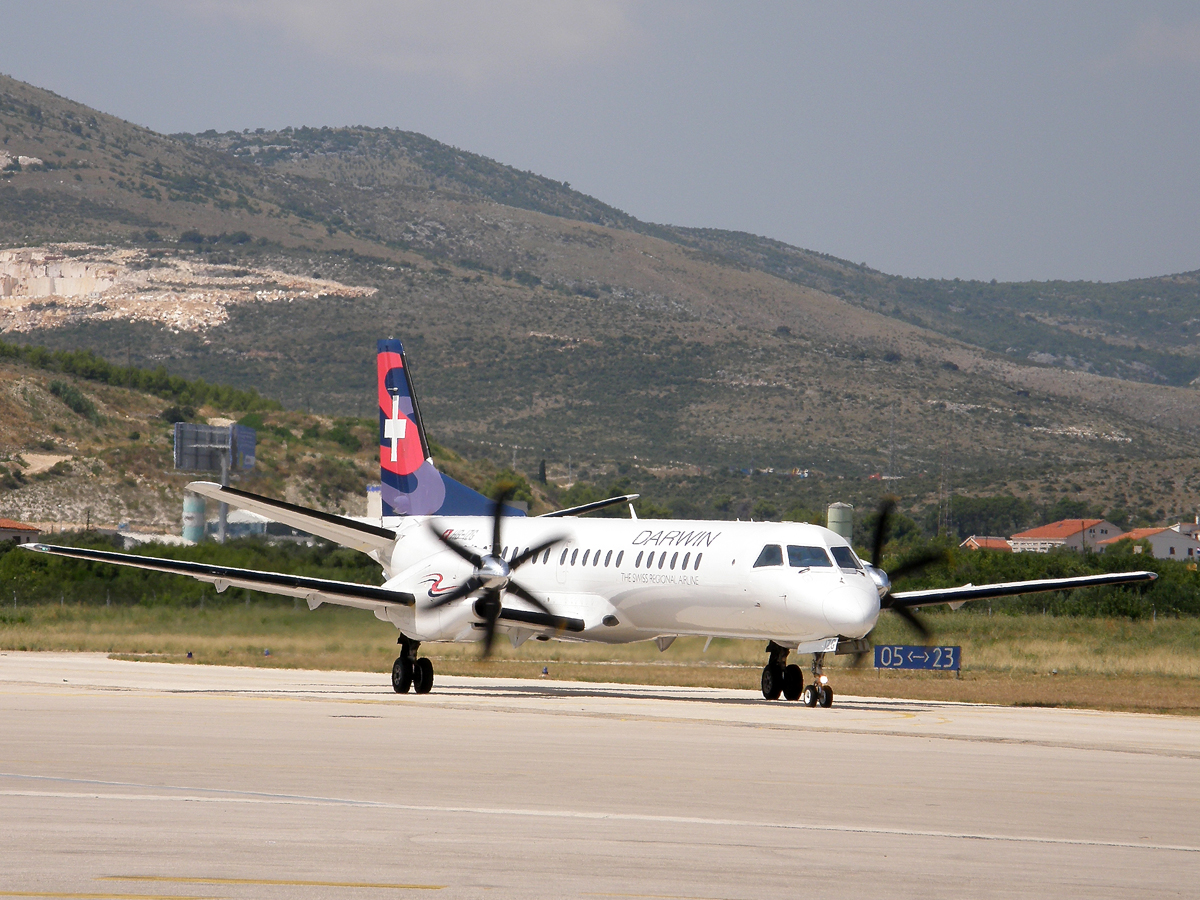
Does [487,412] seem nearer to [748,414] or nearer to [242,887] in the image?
[748,414]

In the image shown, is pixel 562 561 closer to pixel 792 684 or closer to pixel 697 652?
pixel 697 652

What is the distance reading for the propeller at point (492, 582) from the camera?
84.1ft

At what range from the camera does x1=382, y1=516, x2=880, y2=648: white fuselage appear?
2341 centimetres

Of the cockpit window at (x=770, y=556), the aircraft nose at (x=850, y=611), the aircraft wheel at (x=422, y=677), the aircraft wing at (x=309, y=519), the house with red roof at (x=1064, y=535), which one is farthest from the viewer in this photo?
the house with red roof at (x=1064, y=535)

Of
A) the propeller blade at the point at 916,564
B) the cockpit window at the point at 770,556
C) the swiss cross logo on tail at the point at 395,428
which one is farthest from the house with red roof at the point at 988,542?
the cockpit window at the point at 770,556

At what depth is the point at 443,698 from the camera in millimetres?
26094

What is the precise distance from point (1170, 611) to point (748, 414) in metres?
89.8

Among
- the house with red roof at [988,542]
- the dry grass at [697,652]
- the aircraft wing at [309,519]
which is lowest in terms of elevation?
the dry grass at [697,652]

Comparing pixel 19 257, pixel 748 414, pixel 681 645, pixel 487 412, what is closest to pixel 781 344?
pixel 748 414

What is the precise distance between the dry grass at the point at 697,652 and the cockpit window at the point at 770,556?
3594 mm

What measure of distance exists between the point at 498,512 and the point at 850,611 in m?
7.53

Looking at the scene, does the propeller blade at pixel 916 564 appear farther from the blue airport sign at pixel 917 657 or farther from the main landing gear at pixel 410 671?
the main landing gear at pixel 410 671

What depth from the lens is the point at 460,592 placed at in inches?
1021

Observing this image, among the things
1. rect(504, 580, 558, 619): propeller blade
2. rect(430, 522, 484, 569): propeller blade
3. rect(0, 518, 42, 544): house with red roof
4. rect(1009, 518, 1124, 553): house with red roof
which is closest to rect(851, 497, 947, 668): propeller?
rect(504, 580, 558, 619): propeller blade
